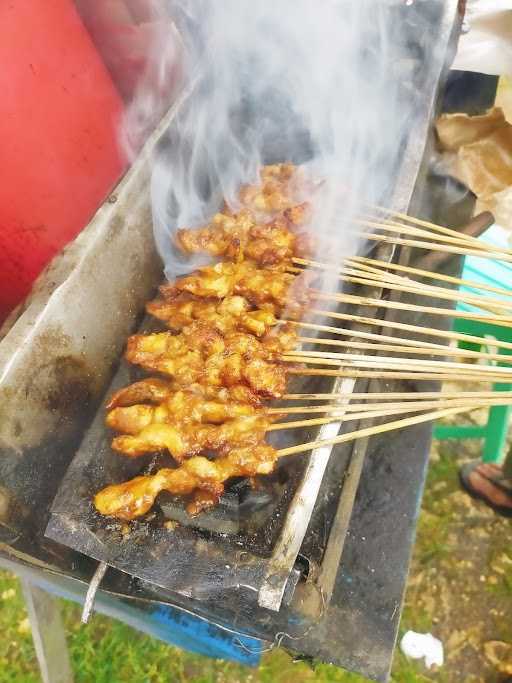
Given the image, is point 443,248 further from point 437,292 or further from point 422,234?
point 437,292

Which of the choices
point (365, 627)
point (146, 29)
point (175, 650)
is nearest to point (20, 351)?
point (365, 627)

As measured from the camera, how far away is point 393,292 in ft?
10.9

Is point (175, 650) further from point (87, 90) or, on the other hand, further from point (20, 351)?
point (87, 90)

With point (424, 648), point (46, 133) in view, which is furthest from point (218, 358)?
point (424, 648)

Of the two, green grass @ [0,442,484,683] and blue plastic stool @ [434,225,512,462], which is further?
green grass @ [0,442,484,683]

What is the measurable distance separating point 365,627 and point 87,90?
3408mm

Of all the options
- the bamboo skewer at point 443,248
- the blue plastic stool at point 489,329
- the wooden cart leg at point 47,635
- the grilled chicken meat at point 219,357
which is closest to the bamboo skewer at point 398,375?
the grilled chicken meat at point 219,357

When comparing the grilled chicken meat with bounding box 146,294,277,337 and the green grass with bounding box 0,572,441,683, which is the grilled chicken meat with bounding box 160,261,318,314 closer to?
the grilled chicken meat with bounding box 146,294,277,337

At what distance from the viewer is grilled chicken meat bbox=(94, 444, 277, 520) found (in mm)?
2193

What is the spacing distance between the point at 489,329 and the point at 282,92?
7.30 ft

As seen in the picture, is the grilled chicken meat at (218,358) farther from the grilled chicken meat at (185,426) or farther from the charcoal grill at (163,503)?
the charcoal grill at (163,503)

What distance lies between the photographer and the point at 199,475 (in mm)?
2260

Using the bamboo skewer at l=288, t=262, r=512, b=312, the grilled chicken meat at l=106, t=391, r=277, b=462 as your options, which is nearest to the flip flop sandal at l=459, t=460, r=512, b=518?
the bamboo skewer at l=288, t=262, r=512, b=312

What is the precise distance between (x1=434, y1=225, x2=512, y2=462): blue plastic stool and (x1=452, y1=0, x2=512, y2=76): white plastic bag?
1447 mm
